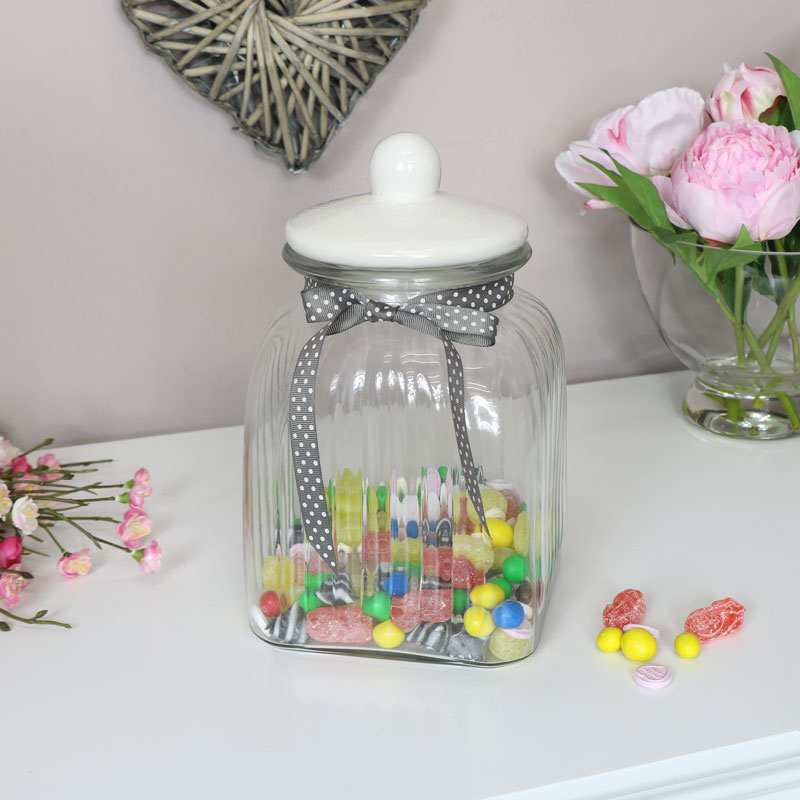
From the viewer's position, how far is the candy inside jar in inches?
25.5

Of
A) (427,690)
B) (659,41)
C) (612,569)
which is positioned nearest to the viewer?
(427,690)

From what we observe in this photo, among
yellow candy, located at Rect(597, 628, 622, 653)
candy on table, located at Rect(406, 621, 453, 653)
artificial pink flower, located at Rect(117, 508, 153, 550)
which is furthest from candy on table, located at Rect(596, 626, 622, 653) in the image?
artificial pink flower, located at Rect(117, 508, 153, 550)

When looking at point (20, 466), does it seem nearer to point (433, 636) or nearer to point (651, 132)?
point (433, 636)

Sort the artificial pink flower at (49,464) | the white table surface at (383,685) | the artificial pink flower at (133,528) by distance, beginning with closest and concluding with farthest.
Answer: the white table surface at (383,685), the artificial pink flower at (133,528), the artificial pink flower at (49,464)

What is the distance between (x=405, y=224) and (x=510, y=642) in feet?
0.93

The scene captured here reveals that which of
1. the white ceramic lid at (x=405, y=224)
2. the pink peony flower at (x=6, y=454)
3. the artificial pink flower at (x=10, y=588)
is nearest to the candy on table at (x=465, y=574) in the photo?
the white ceramic lid at (x=405, y=224)

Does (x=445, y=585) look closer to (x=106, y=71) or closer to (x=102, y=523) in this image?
(x=102, y=523)

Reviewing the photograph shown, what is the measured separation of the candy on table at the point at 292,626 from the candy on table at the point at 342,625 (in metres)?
0.01

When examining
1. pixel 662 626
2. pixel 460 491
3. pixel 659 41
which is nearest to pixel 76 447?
pixel 460 491

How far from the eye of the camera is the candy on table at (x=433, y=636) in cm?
65

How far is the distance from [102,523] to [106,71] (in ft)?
1.38

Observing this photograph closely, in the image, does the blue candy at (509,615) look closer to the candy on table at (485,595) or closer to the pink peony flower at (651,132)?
the candy on table at (485,595)

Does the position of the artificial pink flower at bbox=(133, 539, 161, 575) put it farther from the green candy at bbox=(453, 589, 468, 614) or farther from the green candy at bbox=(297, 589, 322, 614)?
the green candy at bbox=(453, 589, 468, 614)

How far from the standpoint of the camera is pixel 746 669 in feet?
2.10
